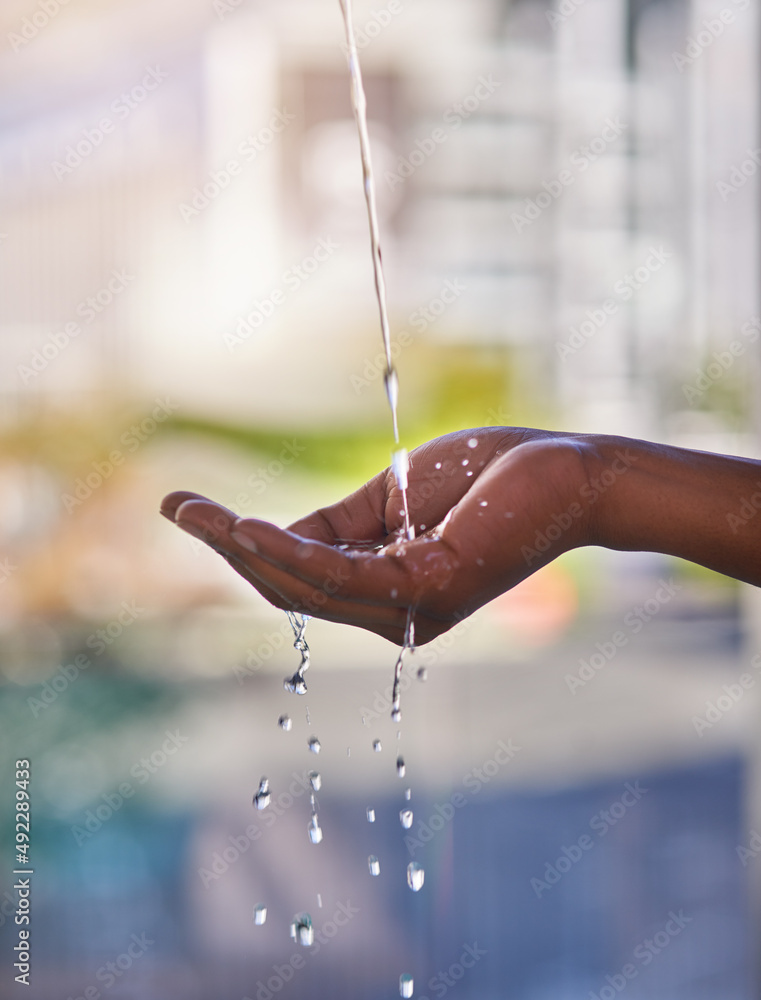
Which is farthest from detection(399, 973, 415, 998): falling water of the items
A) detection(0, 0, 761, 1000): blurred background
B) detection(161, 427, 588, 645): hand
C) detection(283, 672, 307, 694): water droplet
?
detection(161, 427, 588, 645): hand

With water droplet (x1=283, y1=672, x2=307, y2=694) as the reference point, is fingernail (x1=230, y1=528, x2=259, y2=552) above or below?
above

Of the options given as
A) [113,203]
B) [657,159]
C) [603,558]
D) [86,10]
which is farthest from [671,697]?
[86,10]

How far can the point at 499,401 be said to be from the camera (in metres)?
3.35

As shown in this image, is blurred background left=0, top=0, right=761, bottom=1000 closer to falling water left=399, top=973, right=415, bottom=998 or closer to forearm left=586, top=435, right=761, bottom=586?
falling water left=399, top=973, right=415, bottom=998

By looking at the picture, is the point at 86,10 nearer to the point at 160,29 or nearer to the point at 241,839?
the point at 160,29

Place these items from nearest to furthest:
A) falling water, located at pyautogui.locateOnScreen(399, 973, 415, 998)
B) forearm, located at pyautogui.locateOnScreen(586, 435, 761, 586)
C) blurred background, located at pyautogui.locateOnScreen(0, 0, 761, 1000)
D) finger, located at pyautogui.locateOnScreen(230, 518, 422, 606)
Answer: finger, located at pyautogui.locateOnScreen(230, 518, 422, 606) → forearm, located at pyautogui.locateOnScreen(586, 435, 761, 586) → falling water, located at pyautogui.locateOnScreen(399, 973, 415, 998) → blurred background, located at pyautogui.locateOnScreen(0, 0, 761, 1000)

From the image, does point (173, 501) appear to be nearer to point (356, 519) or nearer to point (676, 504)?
point (356, 519)

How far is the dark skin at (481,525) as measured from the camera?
634 millimetres

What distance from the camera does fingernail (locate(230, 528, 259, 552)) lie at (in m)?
0.61

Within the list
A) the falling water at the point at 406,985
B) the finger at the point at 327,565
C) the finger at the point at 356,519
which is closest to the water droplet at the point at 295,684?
the finger at the point at 356,519

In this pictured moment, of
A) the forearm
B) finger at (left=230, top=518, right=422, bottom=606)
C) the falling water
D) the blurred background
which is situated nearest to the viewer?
finger at (left=230, top=518, right=422, bottom=606)

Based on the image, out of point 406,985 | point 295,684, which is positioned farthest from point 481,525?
point 406,985

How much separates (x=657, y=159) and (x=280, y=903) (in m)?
2.85

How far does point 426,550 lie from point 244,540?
0.13 meters
